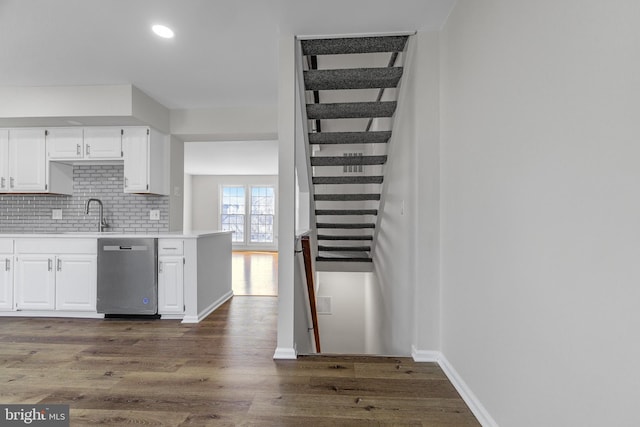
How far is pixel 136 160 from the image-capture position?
141 inches

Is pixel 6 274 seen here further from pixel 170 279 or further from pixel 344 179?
pixel 344 179

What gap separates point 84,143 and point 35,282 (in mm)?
1559

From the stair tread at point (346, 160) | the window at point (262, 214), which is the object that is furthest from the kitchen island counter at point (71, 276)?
the window at point (262, 214)

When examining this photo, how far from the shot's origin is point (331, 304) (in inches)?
199

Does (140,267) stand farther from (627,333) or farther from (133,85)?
(627,333)

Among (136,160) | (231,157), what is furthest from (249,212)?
(136,160)

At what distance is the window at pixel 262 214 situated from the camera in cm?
1002

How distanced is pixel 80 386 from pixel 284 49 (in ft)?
8.51

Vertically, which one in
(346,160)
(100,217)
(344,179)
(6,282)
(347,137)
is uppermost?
(347,137)

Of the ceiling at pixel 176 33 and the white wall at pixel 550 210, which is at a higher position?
the ceiling at pixel 176 33

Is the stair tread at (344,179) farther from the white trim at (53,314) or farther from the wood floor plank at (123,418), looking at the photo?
the white trim at (53,314)

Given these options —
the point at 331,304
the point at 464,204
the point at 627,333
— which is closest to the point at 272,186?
the point at 331,304

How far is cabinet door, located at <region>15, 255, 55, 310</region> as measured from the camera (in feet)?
10.4

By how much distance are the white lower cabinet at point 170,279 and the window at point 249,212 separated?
270 inches
